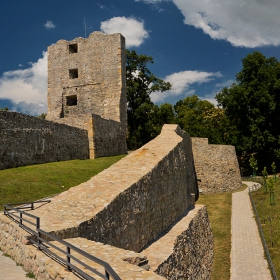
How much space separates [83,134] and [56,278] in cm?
1921

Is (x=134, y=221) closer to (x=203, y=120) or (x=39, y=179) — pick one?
(x=39, y=179)

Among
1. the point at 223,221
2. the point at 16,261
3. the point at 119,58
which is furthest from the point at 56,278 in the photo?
the point at 119,58

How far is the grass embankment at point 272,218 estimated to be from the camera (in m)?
13.7

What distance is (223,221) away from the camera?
64.6 feet

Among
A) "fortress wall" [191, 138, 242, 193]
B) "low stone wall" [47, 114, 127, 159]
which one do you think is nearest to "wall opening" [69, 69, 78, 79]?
"low stone wall" [47, 114, 127, 159]

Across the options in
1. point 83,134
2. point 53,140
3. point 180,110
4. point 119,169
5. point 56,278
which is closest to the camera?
point 56,278

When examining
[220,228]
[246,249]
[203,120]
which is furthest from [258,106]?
[246,249]

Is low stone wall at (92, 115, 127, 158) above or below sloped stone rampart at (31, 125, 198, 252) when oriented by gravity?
above

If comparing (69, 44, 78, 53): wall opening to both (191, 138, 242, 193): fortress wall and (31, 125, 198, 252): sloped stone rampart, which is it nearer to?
(191, 138, 242, 193): fortress wall

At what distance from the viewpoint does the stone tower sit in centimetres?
2995

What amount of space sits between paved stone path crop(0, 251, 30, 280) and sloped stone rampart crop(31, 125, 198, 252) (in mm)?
944

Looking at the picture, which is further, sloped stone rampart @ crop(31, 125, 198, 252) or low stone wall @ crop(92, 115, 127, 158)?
low stone wall @ crop(92, 115, 127, 158)

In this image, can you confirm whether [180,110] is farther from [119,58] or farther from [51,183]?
[51,183]

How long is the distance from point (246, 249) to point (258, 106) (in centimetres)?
2528
